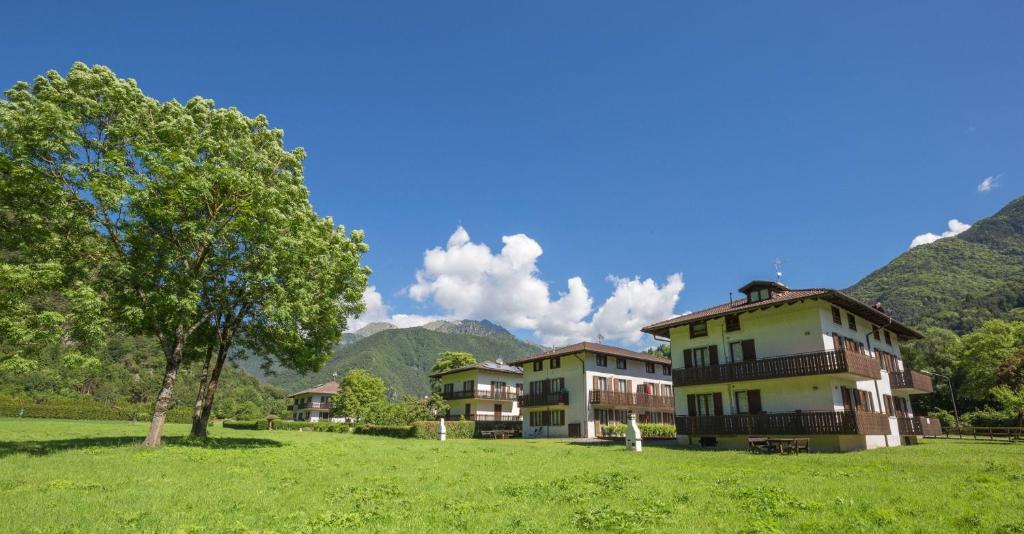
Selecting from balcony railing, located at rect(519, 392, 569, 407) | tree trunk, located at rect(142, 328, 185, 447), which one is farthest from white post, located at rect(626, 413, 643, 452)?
tree trunk, located at rect(142, 328, 185, 447)

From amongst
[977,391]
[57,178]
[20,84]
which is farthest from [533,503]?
[977,391]

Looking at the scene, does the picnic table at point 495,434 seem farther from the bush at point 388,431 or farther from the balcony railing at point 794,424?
the balcony railing at point 794,424

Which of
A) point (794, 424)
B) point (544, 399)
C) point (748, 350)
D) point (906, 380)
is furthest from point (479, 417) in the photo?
point (906, 380)

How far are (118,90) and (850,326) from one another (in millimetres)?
37729

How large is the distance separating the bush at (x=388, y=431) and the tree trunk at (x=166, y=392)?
Result: 22034mm

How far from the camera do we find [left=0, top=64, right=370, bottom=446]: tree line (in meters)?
16.6

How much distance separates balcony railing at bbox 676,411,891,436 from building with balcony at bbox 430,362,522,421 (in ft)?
106

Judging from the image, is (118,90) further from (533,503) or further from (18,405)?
(18,405)

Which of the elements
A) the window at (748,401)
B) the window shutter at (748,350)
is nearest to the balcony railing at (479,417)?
the window at (748,401)

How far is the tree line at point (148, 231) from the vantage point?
1658cm

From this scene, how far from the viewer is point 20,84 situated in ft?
A: 58.8

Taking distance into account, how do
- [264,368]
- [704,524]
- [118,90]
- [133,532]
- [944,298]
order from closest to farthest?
[133,532] → [704,524] → [118,90] → [264,368] → [944,298]

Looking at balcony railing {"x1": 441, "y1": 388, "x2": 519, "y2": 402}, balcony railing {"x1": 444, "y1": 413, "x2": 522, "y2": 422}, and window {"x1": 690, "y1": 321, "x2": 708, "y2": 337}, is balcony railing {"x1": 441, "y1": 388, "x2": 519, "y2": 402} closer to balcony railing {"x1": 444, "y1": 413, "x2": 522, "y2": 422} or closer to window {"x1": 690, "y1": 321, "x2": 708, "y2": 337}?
balcony railing {"x1": 444, "y1": 413, "x2": 522, "y2": 422}

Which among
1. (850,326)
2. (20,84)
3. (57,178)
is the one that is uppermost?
(20,84)
